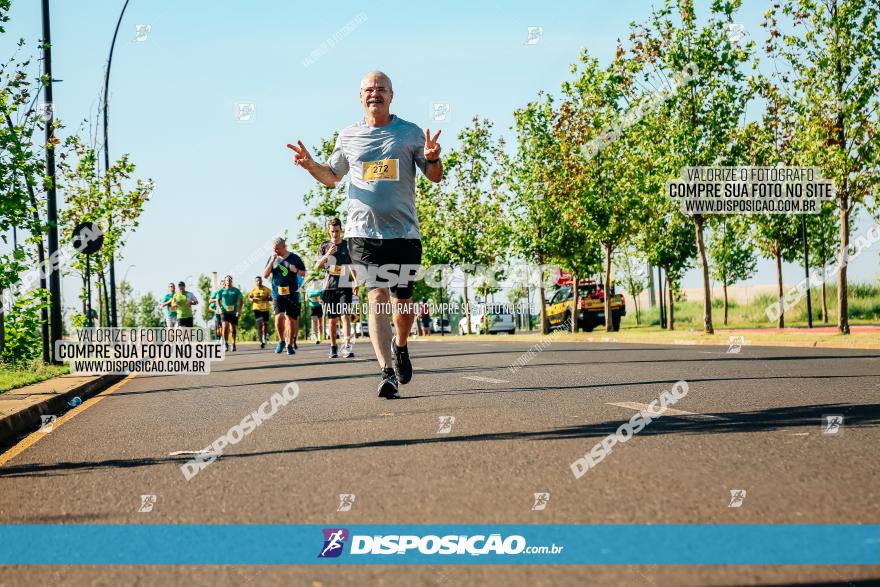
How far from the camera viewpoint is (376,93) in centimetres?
787

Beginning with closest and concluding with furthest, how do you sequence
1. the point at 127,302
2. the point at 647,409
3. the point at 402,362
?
1. the point at 647,409
2. the point at 402,362
3. the point at 127,302

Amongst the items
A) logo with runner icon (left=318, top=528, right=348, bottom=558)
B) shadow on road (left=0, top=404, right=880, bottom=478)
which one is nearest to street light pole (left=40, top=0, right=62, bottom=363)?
shadow on road (left=0, top=404, right=880, bottom=478)

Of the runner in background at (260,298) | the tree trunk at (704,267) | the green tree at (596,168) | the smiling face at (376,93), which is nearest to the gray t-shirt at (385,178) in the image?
the smiling face at (376,93)

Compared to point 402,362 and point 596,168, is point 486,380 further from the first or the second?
point 596,168

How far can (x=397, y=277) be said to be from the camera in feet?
26.5

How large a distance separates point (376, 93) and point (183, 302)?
19467 mm

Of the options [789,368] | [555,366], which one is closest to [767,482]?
[789,368]

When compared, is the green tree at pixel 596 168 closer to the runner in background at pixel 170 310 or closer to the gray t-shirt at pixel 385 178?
the runner in background at pixel 170 310

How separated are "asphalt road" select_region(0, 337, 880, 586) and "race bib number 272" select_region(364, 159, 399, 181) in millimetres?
1859

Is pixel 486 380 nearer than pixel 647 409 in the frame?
No

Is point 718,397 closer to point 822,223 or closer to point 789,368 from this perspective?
point 789,368

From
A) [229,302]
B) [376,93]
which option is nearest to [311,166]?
[376,93]

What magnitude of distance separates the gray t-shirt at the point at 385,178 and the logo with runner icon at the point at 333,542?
4.42 m

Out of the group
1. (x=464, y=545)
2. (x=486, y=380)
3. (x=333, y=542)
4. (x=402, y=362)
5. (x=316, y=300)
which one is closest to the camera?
(x=464, y=545)
